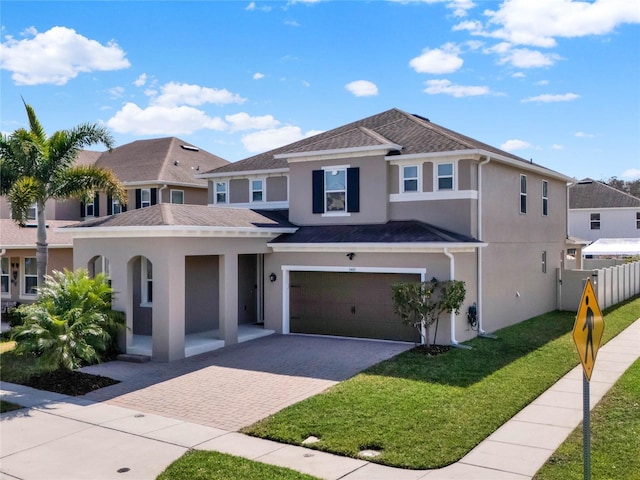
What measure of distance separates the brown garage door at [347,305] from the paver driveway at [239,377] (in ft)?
1.74

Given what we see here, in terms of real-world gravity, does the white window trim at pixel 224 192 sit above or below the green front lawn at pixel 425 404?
above

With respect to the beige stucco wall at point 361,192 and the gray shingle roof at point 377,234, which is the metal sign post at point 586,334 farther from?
the beige stucco wall at point 361,192

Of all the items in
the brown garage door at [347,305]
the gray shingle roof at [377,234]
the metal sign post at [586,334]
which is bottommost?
the brown garage door at [347,305]

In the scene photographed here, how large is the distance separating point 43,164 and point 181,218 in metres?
5.60

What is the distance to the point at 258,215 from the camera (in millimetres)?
19188

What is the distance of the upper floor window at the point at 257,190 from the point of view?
21.8m

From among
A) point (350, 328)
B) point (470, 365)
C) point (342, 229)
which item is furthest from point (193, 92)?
point (470, 365)

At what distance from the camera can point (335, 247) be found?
16.7m

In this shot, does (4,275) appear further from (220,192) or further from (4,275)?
(220,192)

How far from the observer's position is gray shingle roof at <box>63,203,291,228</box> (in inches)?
581

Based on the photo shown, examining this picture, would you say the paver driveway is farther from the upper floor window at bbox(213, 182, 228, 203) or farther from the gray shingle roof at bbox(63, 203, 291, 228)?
the upper floor window at bbox(213, 182, 228, 203)

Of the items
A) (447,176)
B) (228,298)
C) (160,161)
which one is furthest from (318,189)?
(160,161)

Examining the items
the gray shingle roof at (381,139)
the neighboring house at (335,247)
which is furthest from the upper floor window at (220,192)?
the neighboring house at (335,247)

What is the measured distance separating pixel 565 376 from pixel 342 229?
25.3ft
